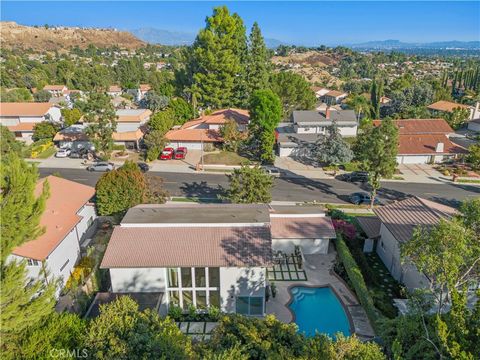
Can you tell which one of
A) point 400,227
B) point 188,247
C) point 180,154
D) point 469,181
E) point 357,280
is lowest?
point 469,181

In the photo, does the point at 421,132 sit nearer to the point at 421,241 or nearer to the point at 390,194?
the point at 390,194

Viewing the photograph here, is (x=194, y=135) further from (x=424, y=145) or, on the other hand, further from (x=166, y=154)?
(x=424, y=145)

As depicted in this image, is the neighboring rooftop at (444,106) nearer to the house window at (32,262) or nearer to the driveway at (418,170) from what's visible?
the driveway at (418,170)

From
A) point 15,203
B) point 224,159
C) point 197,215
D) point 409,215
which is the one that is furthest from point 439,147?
point 15,203

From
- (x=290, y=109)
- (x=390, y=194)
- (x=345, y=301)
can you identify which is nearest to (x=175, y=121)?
(x=290, y=109)

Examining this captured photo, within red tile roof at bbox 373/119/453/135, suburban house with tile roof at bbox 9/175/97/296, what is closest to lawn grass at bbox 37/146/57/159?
suburban house with tile roof at bbox 9/175/97/296
